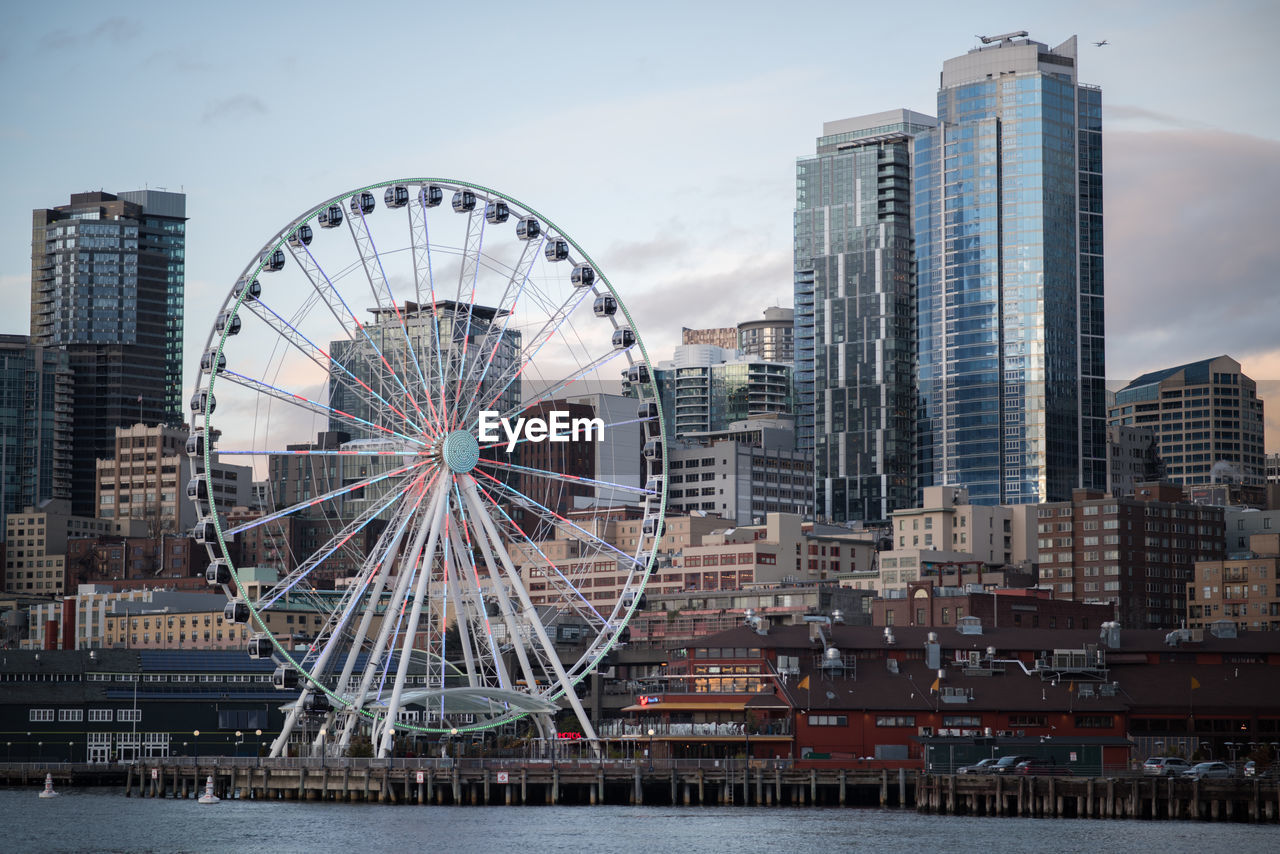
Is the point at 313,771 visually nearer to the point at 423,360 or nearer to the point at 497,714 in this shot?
the point at 497,714

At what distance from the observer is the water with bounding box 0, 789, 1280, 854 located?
10056 centimetres

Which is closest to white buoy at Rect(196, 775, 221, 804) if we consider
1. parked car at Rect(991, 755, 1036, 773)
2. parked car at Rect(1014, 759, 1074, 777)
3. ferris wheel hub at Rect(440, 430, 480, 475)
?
ferris wheel hub at Rect(440, 430, 480, 475)

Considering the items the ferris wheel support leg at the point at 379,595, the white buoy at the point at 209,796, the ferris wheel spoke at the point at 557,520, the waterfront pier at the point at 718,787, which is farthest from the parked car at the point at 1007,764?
the white buoy at the point at 209,796

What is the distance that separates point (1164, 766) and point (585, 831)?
125 ft

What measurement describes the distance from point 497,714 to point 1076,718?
1552 inches

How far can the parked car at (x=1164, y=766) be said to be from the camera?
396 feet

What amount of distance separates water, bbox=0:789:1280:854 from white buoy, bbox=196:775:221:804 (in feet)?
10.6

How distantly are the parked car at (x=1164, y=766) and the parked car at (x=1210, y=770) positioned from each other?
755 millimetres

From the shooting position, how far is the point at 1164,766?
124312 mm

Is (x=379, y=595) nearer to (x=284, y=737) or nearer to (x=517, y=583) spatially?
(x=517, y=583)

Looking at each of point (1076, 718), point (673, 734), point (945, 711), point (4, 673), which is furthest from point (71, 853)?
point (4, 673)

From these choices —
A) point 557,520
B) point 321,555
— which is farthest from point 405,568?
point 557,520

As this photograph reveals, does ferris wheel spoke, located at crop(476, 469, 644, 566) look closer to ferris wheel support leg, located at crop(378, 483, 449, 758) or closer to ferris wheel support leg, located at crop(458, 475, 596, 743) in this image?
ferris wheel support leg, located at crop(458, 475, 596, 743)

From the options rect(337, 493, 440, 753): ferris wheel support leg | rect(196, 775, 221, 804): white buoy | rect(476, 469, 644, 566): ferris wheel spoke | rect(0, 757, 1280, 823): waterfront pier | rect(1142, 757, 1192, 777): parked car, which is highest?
rect(476, 469, 644, 566): ferris wheel spoke
